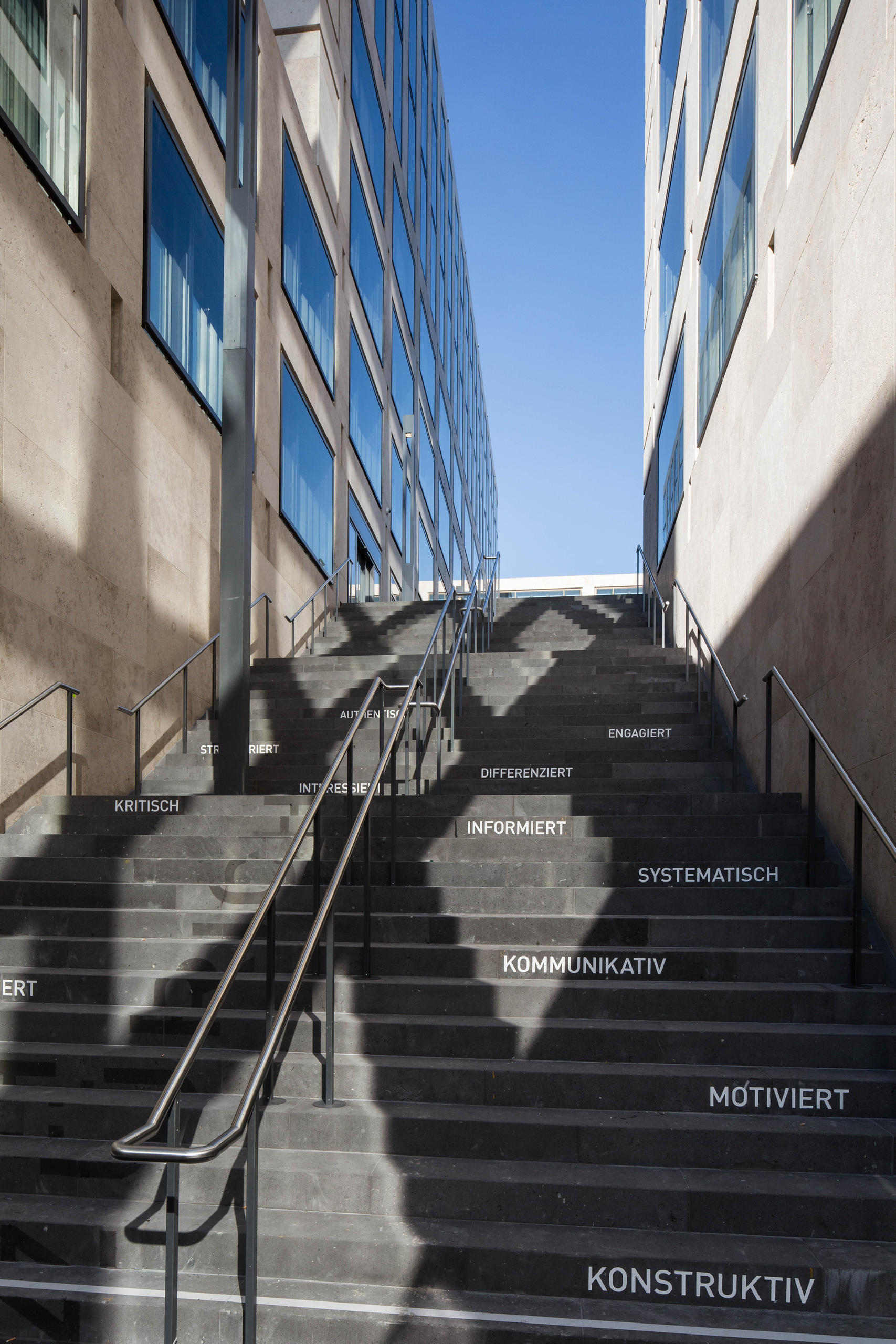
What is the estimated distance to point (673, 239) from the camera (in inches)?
715

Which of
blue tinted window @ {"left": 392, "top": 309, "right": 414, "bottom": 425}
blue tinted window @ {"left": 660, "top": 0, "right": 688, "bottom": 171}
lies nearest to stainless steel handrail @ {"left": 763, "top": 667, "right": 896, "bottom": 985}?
blue tinted window @ {"left": 660, "top": 0, "right": 688, "bottom": 171}

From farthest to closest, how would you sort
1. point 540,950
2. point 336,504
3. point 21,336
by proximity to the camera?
1. point 336,504
2. point 21,336
3. point 540,950

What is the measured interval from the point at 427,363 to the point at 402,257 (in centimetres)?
507

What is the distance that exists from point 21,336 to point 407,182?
22294 mm

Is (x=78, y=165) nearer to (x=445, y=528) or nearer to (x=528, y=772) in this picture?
(x=528, y=772)

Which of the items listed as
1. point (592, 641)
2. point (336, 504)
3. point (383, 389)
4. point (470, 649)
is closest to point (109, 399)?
point (470, 649)

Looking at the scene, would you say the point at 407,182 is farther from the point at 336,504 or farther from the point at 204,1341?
the point at 204,1341

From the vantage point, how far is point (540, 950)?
19.1ft

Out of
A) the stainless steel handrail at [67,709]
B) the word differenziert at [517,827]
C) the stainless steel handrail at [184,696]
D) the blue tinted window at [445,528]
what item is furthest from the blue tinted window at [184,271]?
the blue tinted window at [445,528]

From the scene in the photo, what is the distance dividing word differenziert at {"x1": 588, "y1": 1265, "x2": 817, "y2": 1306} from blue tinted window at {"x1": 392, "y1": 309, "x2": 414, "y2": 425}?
23106mm

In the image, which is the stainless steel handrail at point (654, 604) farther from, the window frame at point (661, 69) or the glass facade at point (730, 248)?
the window frame at point (661, 69)

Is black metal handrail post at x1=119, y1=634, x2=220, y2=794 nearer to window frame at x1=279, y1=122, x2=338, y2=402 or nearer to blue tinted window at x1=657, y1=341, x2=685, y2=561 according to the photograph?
window frame at x1=279, y1=122, x2=338, y2=402

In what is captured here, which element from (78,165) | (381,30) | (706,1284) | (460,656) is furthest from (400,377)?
(706,1284)

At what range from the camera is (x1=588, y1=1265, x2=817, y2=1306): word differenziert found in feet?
12.7
